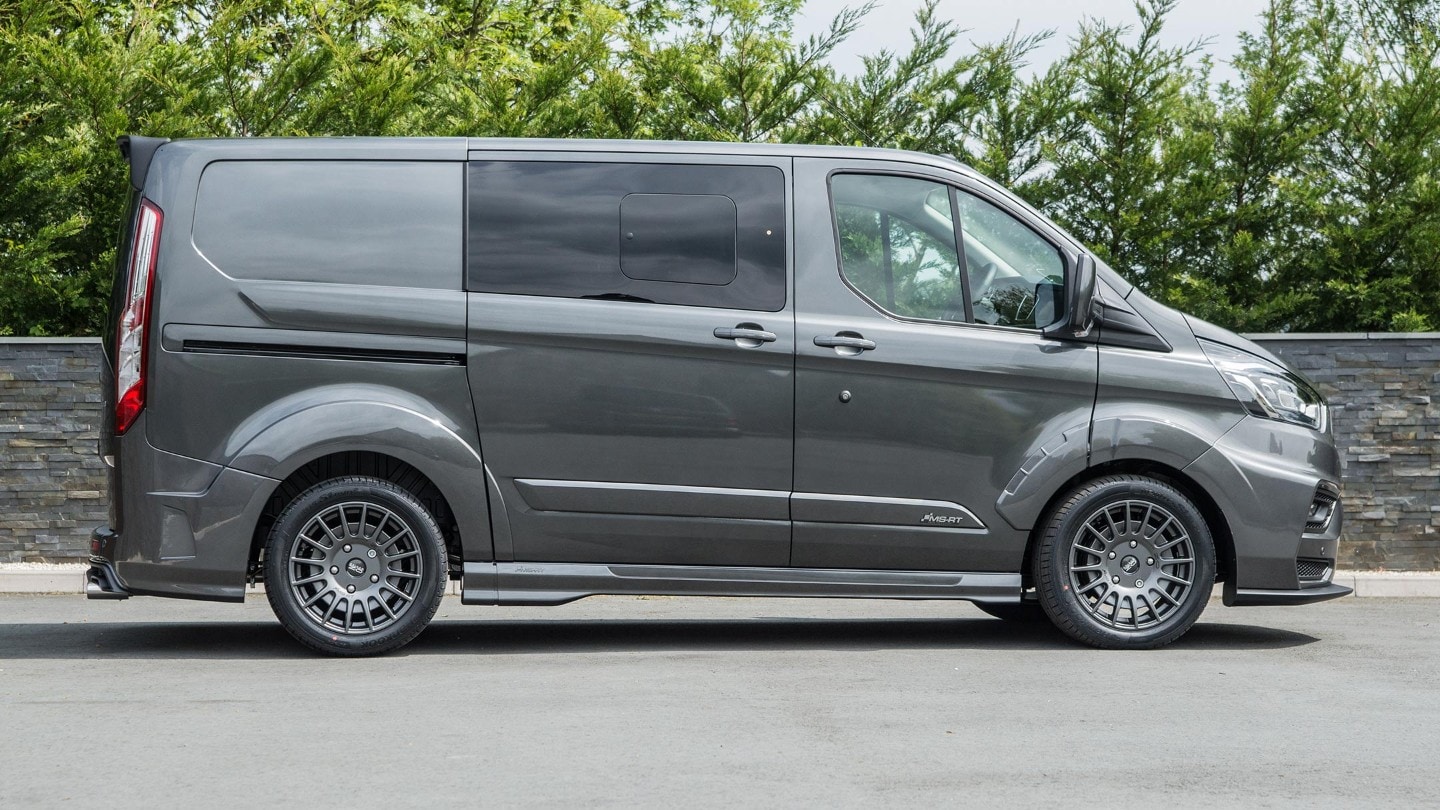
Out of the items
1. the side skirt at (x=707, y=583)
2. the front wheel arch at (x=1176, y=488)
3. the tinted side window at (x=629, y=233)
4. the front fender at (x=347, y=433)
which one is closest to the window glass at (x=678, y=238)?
the tinted side window at (x=629, y=233)

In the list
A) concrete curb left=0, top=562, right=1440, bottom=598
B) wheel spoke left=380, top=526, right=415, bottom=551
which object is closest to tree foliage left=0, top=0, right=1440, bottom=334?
concrete curb left=0, top=562, right=1440, bottom=598

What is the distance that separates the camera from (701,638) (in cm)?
737

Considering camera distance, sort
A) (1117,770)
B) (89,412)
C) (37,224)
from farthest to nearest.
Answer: (37,224)
(89,412)
(1117,770)

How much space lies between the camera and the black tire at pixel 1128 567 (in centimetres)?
680

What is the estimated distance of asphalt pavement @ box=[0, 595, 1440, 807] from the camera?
14.0ft

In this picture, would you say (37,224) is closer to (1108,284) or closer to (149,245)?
(149,245)

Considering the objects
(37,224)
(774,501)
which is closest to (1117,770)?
(774,501)

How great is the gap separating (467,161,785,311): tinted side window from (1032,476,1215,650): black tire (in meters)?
1.67

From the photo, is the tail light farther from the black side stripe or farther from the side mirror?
the side mirror

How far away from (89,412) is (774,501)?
5.63m

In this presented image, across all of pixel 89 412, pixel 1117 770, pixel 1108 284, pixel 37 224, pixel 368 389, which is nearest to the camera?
pixel 1117 770

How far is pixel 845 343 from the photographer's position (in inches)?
263

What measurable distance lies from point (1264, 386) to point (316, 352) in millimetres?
4158

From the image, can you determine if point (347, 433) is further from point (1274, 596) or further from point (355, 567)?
point (1274, 596)
